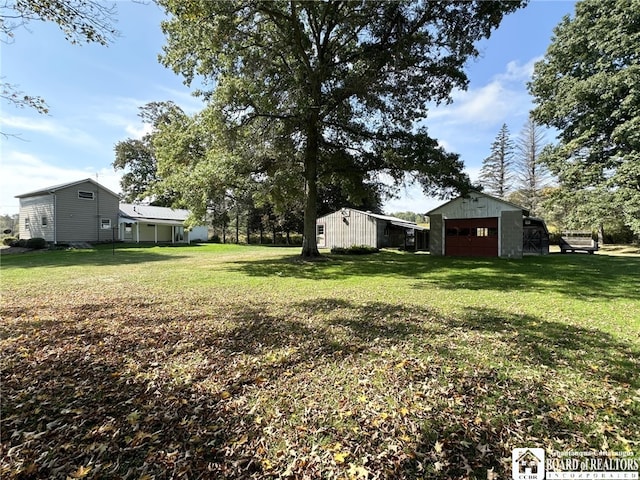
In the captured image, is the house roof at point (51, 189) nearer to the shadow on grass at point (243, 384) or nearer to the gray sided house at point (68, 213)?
the gray sided house at point (68, 213)

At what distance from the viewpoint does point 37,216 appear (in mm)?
24547

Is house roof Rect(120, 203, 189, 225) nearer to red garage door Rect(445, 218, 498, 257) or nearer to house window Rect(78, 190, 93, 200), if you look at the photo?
house window Rect(78, 190, 93, 200)

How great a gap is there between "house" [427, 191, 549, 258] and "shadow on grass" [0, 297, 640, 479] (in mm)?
13609

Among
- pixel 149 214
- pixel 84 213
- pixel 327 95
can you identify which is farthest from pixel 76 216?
pixel 327 95

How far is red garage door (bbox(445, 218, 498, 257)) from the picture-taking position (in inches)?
706

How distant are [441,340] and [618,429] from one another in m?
2.09

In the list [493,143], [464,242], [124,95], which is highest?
[493,143]

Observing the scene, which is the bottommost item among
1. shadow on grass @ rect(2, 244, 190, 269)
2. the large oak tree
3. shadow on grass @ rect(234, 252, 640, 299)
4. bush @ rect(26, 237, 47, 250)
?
shadow on grass @ rect(234, 252, 640, 299)

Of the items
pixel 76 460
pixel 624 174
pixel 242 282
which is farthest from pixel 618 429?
pixel 624 174

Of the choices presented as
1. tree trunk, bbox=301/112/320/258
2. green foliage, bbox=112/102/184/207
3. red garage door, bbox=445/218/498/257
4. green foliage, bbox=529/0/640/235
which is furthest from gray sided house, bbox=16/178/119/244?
green foliage, bbox=529/0/640/235

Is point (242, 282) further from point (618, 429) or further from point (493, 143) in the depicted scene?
point (493, 143)

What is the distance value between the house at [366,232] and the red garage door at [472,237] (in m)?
5.94

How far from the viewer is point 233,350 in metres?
4.33

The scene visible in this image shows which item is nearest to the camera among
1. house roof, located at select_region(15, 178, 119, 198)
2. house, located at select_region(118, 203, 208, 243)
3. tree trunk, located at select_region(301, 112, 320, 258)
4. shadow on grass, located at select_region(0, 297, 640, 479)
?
shadow on grass, located at select_region(0, 297, 640, 479)
